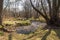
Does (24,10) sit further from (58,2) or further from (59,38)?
(59,38)

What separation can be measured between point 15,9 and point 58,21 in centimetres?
2489

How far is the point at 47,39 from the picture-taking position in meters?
7.62

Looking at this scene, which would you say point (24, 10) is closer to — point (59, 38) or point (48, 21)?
point (48, 21)

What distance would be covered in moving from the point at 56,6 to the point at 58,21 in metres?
1.30

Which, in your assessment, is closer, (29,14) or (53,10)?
(53,10)

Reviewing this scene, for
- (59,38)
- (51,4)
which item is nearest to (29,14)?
(51,4)

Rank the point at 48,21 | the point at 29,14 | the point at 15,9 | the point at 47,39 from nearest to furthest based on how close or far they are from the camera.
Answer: the point at 47,39, the point at 48,21, the point at 29,14, the point at 15,9

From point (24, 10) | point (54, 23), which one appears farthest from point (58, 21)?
point (24, 10)

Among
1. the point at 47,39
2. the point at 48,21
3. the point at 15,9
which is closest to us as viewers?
the point at 47,39

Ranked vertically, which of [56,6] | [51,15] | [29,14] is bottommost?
[29,14]

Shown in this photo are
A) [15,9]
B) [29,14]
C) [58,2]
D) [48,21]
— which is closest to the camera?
[58,2]

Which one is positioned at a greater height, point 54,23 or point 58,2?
point 58,2

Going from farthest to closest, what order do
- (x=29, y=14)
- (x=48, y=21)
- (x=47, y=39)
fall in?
(x=29, y=14) → (x=48, y=21) → (x=47, y=39)

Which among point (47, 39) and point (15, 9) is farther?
point (15, 9)
